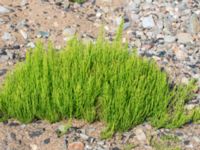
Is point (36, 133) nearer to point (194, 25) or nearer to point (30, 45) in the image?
point (30, 45)

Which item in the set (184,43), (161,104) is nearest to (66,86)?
(161,104)

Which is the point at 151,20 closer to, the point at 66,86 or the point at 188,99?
the point at 188,99

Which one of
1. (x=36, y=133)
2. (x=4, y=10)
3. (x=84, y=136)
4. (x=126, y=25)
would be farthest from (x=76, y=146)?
(x=4, y=10)

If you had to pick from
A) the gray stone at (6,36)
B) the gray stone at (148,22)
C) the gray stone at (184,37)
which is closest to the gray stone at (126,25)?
the gray stone at (148,22)

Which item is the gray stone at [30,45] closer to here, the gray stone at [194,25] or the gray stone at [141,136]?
the gray stone at [141,136]

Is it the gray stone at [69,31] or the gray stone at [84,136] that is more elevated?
the gray stone at [69,31]

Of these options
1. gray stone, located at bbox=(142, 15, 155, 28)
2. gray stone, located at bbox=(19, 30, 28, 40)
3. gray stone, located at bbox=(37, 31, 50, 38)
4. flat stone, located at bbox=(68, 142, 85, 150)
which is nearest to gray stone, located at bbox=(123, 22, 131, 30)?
gray stone, located at bbox=(142, 15, 155, 28)

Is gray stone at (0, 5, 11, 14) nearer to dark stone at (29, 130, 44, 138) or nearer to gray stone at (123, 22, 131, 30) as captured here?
gray stone at (123, 22, 131, 30)
